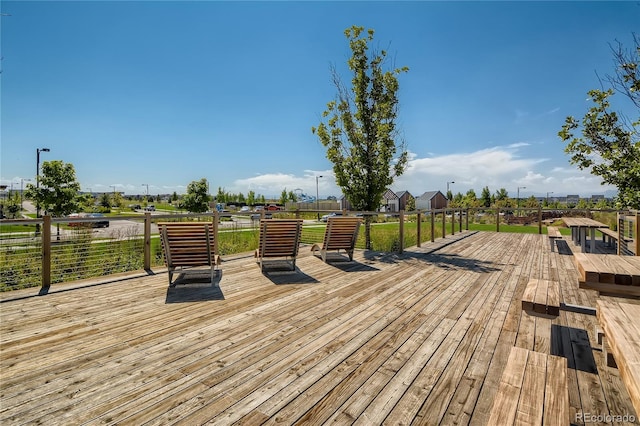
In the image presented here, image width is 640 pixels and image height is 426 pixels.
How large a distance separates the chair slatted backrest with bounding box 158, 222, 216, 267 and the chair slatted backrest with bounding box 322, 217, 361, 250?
2465mm

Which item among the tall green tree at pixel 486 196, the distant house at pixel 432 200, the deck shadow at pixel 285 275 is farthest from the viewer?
the distant house at pixel 432 200

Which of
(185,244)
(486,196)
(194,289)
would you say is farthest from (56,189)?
(486,196)

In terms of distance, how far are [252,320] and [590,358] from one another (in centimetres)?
303

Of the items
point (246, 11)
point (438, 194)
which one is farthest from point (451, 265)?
point (438, 194)

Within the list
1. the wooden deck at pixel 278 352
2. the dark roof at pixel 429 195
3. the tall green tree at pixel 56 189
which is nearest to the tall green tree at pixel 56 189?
the tall green tree at pixel 56 189

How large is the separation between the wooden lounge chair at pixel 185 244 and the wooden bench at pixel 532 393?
3.99 m

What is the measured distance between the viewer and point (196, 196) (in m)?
40.1

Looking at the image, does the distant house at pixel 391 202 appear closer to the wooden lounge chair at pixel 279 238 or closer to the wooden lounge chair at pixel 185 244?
the wooden lounge chair at pixel 279 238

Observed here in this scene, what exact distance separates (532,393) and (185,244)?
4309 mm

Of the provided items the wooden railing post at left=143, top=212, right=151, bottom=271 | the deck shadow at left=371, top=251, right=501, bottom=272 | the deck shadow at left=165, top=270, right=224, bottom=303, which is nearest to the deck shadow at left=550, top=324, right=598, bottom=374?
the deck shadow at left=371, top=251, right=501, bottom=272

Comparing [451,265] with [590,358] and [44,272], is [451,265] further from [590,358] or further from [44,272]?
[44,272]

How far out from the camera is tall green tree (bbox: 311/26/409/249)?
911 centimetres

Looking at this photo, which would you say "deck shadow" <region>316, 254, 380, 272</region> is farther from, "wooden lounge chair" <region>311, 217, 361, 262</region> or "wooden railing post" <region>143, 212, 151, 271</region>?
"wooden railing post" <region>143, 212, 151, 271</region>

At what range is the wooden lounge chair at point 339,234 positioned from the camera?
6234 millimetres
